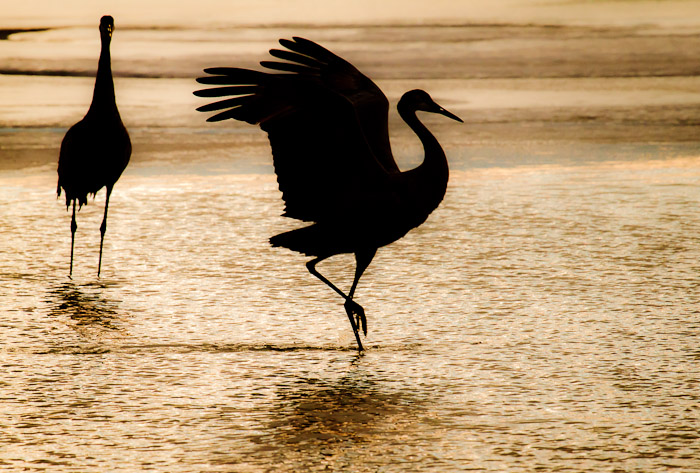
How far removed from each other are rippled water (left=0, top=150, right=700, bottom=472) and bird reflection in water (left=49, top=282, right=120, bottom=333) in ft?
0.08

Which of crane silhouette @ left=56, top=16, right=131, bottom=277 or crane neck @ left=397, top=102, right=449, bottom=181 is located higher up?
crane neck @ left=397, top=102, right=449, bottom=181

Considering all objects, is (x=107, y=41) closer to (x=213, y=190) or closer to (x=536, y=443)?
(x=213, y=190)

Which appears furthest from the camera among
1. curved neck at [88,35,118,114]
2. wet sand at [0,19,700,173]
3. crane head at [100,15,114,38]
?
wet sand at [0,19,700,173]

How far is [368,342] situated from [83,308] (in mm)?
1825

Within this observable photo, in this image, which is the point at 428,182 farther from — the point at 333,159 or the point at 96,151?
the point at 96,151

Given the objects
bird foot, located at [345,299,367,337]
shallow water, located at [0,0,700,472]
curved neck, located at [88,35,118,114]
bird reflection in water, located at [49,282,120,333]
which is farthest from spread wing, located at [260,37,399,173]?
curved neck, located at [88,35,118,114]

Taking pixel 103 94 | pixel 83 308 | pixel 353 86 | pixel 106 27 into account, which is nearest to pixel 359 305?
pixel 353 86

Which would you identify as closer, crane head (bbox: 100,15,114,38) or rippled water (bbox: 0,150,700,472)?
rippled water (bbox: 0,150,700,472)

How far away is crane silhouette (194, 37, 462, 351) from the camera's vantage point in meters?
5.82

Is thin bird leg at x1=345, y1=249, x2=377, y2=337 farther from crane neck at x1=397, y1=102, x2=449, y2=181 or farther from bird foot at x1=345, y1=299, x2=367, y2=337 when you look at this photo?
crane neck at x1=397, y1=102, x2=449, y2=181

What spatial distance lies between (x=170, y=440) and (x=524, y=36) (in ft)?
48.4

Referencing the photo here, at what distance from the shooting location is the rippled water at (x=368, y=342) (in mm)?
4484

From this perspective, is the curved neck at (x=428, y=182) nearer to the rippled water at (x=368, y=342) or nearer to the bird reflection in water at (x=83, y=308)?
the rippled water at (x=368, y=342)

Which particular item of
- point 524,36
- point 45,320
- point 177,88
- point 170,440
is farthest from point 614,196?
point 524,36
